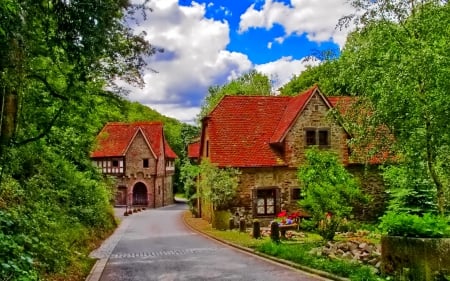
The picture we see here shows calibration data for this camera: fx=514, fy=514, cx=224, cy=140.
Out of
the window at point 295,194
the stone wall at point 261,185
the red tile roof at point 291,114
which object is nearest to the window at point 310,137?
the red tile roof at point 291,114

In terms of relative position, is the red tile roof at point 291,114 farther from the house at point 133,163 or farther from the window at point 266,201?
the house at point 133,163

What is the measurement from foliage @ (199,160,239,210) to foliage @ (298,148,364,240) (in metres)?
8.21

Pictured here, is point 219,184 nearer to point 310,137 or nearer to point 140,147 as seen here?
point 310,137

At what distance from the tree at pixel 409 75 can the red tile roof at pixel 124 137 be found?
163 feet

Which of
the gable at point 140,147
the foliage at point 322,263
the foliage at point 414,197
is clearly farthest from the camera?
the gable at point 140,147

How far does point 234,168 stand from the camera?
101 ft

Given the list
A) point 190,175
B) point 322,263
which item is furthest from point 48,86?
point 190,175

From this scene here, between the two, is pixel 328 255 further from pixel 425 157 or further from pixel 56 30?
pixel 56 30

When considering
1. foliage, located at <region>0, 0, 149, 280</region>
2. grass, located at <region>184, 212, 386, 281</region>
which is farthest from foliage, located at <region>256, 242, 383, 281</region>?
foliage, located at <region>0, 0, 149, 280</region>

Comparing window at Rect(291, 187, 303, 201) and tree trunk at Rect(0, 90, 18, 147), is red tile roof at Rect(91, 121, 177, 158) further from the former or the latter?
tree trunk at Rect(0, 90, 18, 147)

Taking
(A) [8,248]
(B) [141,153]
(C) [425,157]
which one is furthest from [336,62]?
(B) [141,153]

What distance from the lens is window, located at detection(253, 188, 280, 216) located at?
30.9 meters

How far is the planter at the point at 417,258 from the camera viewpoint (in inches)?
402

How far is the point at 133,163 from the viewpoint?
62969mm
